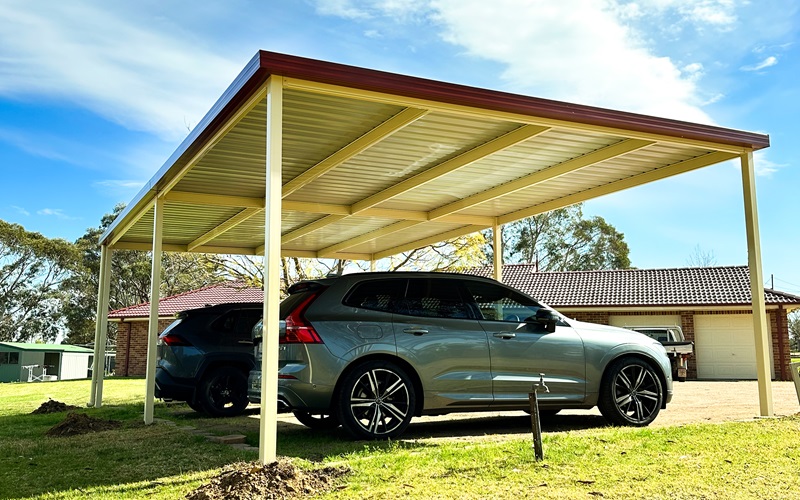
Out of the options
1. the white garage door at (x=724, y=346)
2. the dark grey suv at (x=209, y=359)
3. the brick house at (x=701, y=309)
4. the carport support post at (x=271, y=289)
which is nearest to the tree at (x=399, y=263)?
the brick house at (x=701, y=309)

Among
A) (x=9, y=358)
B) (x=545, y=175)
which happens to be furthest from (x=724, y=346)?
(x=9, y=358)

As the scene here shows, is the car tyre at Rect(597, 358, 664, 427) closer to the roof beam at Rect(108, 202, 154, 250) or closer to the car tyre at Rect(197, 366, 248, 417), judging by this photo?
the car tyre at Rect(197, 366, 248, 417)

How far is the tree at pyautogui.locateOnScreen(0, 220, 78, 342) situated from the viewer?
44.7 metres

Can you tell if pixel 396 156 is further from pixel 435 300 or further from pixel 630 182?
pixel 630 182

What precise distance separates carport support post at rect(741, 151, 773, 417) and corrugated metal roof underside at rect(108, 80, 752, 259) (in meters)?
0.43

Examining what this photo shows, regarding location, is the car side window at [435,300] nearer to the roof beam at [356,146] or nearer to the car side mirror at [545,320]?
the car side mirror at [545,320]

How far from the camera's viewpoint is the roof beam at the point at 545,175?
29.8 ft

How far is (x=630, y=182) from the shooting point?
10.9 meters

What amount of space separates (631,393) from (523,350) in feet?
4.83

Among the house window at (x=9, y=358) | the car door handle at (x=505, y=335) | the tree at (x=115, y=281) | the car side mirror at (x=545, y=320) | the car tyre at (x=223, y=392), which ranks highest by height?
the tree at (x=115, y=281)

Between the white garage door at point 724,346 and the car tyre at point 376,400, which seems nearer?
the car tyre at point 376,400

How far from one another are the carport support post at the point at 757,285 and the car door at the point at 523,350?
2543 millimetres

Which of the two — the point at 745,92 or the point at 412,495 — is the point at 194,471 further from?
the point at 745,92

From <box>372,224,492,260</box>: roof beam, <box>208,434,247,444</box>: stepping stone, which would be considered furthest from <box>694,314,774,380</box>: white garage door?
<box>208,434,247,444</box>: stepping stone
